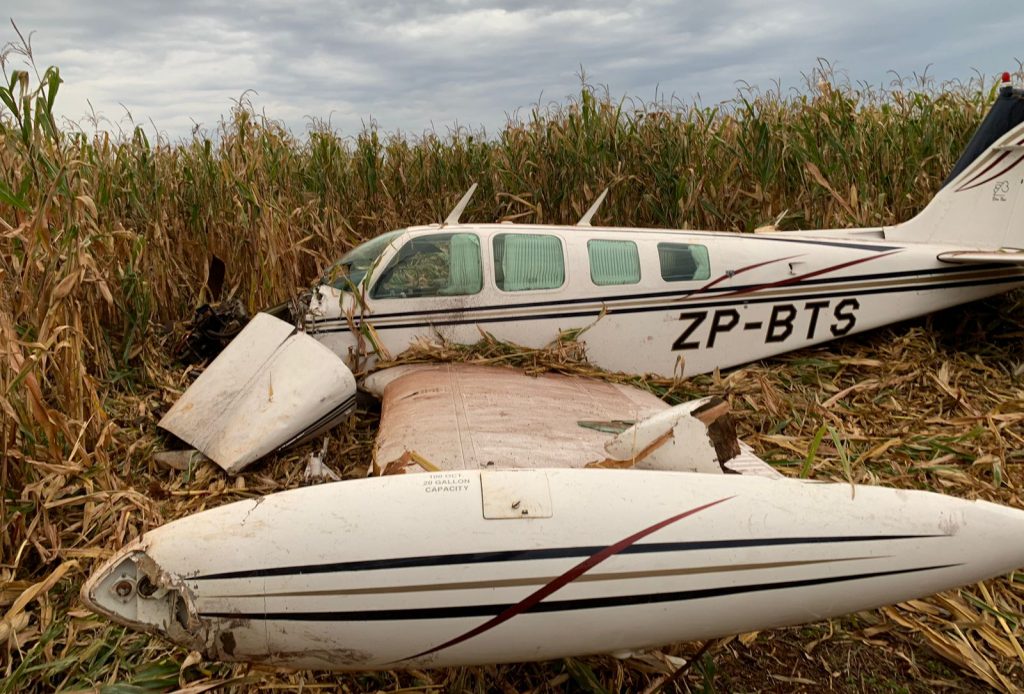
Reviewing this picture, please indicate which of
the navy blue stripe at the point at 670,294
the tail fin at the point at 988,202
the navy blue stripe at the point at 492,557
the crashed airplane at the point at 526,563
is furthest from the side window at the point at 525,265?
the tail fin at the point at 988,202

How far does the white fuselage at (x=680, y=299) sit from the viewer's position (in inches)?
214

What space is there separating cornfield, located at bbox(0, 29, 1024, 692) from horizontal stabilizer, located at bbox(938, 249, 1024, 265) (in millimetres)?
748

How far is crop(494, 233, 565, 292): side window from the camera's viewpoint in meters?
5.50

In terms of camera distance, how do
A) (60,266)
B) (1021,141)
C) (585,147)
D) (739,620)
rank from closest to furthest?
1. (739,620)
2. (60,266)
3. (1021,141)
4. (585,147)

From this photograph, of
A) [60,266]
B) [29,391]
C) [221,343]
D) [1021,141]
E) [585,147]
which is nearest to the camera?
[29,391]

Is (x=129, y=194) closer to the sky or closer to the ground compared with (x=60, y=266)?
closer to the sky

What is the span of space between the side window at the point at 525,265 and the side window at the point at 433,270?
0.50 feet

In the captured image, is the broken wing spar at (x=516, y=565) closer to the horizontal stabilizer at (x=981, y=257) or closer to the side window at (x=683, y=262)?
the side window at (x=683, y=262)

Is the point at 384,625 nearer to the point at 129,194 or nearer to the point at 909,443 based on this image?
the point at 909,443

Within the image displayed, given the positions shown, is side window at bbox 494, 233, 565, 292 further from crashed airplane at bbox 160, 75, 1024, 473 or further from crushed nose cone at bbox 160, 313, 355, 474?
crushed nose cone at bbox 160, 313, 355, 474

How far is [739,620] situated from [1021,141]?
5.39 m

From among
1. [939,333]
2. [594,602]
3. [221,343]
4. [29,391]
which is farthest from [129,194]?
[939,333]

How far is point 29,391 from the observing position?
148 inches

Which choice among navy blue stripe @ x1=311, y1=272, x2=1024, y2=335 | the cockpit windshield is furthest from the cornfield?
the cockpit windshield
